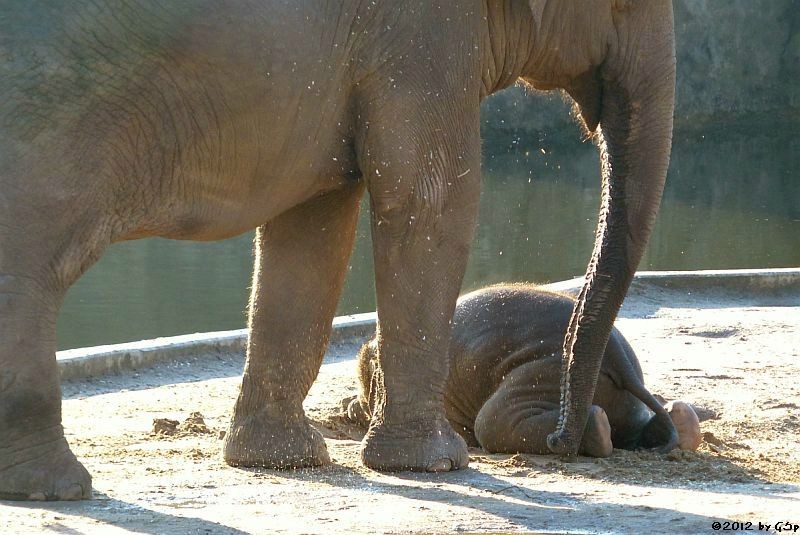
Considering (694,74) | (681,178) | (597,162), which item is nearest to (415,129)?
(681,178)

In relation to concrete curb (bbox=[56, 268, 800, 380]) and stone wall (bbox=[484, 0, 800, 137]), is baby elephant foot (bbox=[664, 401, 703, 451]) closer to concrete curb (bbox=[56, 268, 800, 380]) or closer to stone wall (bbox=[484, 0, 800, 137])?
concrete curb (bbox=[56, 268, 800, 380])

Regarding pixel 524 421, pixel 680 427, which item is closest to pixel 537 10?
pixel 524 421

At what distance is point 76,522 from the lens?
4.73m

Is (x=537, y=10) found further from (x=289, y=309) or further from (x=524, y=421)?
(x=524, y=421)

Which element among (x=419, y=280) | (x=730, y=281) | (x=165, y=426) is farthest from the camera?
(x=730, y=281)

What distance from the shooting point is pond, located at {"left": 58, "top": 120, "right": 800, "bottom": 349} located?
14.8m

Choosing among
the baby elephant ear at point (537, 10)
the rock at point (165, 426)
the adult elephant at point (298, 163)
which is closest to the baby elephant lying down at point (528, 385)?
the adult elephant at point (298, 163)

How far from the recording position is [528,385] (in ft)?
21.5

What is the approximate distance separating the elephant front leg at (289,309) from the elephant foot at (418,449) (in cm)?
38

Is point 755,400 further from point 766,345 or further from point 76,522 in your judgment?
point 76,522

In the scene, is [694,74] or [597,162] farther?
[694,74]

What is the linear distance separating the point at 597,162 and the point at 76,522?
1116 inches

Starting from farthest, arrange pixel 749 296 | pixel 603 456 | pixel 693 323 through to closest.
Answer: pixel 749 296 < pixel 693 323 < pixel 603 456

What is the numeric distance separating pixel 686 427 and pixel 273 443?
180 cm
